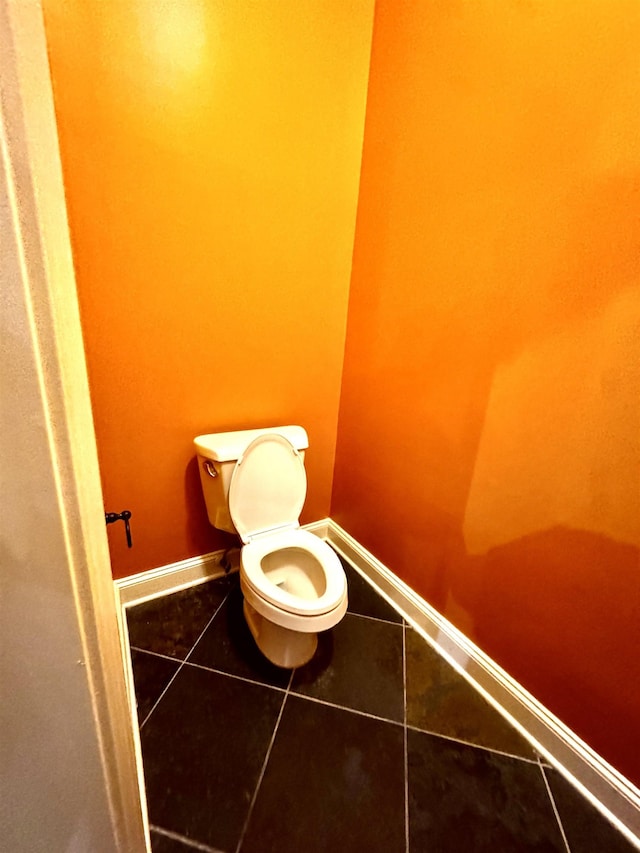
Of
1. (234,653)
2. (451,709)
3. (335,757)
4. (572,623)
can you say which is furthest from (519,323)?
(234,653)

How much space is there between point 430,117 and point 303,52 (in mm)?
497

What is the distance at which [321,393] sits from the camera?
174 cm

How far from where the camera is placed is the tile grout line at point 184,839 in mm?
891

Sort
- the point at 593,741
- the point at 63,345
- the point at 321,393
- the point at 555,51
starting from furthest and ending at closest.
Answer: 1. the point at 321,393
2. the point at 593,741
3. the point at 555,51
4. the point at 63,345

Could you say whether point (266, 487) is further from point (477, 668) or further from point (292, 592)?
point (477, 668)

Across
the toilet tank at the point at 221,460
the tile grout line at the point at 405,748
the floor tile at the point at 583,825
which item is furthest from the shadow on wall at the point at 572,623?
the toilet tank at the point at 221,460

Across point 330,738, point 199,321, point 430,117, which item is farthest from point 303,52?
point 330,738

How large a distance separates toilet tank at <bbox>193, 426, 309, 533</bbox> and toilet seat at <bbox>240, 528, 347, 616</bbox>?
0.57 feet

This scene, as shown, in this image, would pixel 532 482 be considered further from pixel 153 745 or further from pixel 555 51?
pixel 153 745

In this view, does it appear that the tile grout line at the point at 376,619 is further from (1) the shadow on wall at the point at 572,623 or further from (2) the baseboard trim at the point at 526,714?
(1) the shadow on wall at the point at 572,623

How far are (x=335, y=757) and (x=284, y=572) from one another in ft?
1.95

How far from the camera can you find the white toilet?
131 centimetres

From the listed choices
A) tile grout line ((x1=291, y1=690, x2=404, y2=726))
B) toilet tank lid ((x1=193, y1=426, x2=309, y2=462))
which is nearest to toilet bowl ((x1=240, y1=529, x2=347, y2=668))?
tile grout line ((x1=291, y1=690, x2=404, y2=726))

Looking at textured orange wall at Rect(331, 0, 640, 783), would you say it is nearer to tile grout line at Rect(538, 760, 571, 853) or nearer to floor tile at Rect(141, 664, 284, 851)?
tile grout line at Rect(538, 760, 571, 853)
